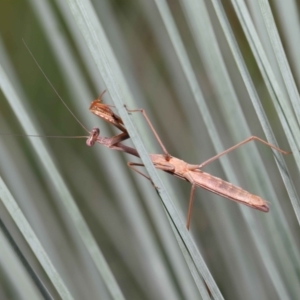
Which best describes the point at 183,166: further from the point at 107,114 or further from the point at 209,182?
the point at 107,114

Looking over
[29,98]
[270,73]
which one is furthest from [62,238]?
[270,73]

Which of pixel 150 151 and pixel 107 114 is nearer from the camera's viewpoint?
pixel 107 114

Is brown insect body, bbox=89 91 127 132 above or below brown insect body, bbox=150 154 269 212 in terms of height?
above

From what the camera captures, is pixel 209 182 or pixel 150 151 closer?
pixel 209 182

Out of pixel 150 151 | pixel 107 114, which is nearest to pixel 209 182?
pixel 150 151

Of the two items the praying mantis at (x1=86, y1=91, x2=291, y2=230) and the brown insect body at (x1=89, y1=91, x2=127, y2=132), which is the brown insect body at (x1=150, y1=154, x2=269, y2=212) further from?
the brown insect body at (x1=89, y1=91, x2=127, y2=132)

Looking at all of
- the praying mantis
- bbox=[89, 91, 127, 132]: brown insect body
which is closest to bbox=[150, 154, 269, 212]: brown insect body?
the praying mantis

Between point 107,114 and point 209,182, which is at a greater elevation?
point 107,114

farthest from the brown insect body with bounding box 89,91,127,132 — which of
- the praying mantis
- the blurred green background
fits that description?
the blurred green background

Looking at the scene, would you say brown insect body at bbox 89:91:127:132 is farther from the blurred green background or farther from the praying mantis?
the blurred green background

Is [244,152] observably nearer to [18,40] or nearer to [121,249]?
[121,249]

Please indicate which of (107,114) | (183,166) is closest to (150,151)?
(183,166)
